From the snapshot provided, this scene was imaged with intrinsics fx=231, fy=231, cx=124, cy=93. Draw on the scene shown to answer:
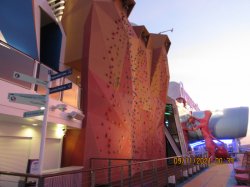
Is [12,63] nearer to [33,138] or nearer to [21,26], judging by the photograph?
[33,138]

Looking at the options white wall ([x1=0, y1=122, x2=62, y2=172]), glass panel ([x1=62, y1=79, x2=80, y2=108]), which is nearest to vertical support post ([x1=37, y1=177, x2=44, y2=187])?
white wall ([x1=0, y1=122, x2=62, y2=172])

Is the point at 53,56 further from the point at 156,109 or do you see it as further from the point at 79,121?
the point at 156,109

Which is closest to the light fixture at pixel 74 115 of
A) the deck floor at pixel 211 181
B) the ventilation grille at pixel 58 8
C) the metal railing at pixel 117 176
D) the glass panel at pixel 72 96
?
the glass panel at pixel 72 96

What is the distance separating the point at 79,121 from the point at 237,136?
38.2 metres

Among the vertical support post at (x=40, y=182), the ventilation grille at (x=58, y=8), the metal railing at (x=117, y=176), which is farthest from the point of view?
the ventilation grille at (x=58, y=8)

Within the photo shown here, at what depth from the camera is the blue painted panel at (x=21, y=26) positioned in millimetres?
9219

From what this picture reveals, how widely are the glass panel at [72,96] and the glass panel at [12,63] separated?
200 cm

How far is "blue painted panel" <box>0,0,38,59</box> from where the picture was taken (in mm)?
9219

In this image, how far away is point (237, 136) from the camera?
40250 mm

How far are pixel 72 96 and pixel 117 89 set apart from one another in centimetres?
326

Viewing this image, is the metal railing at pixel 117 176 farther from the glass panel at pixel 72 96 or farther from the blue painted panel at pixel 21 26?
the blue painted panel at pixel 21 26

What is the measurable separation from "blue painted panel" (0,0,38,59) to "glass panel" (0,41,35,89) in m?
2.42

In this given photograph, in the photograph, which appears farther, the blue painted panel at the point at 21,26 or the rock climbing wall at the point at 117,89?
the rock climbing wall at the point at 117,89

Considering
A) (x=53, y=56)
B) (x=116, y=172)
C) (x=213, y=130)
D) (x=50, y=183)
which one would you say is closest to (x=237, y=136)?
(x=213, y=130)
